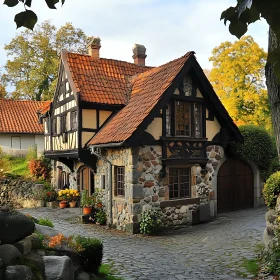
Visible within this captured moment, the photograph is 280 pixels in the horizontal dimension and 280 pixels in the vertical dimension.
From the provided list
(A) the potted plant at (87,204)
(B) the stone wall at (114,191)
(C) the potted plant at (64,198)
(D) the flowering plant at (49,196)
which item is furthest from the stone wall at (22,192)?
(B) the stone wall at (114,191)

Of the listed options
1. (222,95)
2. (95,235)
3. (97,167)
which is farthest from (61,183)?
(222,95)

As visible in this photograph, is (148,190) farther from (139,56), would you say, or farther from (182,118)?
(139,56)

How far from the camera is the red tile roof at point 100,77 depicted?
47.6 feet

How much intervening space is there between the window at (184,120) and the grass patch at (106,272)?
605cm

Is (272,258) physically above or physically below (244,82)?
below

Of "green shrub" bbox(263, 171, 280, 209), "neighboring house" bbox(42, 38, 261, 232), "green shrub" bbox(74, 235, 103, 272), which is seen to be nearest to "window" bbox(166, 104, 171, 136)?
"neighboring house" bbox(42, 38, 261, 232)

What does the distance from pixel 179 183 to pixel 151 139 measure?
2.08 meters

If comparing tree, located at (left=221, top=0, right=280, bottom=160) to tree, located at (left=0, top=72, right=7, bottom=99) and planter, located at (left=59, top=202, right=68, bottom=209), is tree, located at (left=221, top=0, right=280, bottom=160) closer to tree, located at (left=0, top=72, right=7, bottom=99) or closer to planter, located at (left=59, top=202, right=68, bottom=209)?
planter, located at (left=59, top=202, right=68, bottom=209)

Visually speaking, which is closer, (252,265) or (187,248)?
(252,265)

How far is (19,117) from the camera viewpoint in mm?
27859

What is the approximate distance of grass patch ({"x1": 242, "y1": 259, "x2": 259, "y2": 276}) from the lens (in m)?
7.28

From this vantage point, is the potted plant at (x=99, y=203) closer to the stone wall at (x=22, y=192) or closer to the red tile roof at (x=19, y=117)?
the stone wall at (x=22, y=192)

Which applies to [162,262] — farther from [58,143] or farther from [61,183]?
[61,183]

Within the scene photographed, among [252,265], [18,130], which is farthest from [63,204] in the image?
[252,265]
